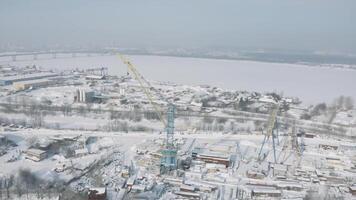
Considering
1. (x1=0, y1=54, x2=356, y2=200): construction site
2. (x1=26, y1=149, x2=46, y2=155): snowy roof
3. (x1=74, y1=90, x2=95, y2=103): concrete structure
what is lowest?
(x1=0, y1=54, x2=356, y2=200): construction site

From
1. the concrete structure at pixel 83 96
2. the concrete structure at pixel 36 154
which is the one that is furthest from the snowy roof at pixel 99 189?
the concrete structure at pixel 83 96

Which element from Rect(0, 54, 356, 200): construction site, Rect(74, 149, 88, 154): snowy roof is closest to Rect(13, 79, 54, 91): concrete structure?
Rect(0, 54, 356, 200): construction site

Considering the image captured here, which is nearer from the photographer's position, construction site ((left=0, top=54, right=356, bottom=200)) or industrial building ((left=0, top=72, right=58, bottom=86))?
construction site ((left=0, top=54, right=356, bottom=200))

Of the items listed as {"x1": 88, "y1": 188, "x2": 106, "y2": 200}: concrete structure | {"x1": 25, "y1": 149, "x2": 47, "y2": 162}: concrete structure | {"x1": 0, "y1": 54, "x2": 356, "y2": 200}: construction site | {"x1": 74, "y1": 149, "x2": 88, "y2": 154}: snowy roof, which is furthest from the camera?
A: {"x1": 74, "y1": 149, "x2": 88, "y2": 154}: snowy roof

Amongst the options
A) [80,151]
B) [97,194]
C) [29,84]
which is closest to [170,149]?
[97,194]

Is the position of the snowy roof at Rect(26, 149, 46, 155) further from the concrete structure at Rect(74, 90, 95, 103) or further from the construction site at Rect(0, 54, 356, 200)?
the concrete structure at Rect(74, 90, 95, 103)

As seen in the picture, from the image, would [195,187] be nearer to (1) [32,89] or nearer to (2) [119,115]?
(2) [119,115]
